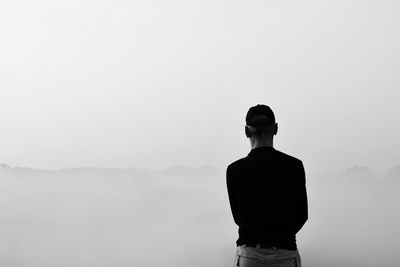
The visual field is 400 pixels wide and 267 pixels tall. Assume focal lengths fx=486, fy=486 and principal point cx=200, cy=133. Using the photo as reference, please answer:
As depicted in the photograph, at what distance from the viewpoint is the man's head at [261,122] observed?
15.1ft

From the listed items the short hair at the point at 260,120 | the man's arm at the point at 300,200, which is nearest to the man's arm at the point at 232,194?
the short hair at the point at 260,120

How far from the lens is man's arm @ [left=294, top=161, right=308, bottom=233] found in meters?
4.50

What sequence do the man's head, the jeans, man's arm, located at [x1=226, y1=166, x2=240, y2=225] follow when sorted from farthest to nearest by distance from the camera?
man's arm, located at [x1=226, y1=166, x2=240, y2=225], the man's head, the jeans

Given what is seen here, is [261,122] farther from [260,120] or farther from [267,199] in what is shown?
[267,199]

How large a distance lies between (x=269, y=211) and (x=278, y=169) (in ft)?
1.30

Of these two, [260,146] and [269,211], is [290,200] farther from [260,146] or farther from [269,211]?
[260,146]

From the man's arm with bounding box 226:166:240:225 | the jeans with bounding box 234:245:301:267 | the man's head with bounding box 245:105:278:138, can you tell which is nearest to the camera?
the jeans with bounding box 234:245:301:267

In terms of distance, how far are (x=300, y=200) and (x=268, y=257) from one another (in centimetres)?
61

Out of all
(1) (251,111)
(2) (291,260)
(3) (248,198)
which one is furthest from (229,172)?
(2) (291,260)

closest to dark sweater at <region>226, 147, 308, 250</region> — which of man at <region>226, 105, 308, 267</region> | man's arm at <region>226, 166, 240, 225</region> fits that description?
man at <region>226, 105, 308, 267</region>

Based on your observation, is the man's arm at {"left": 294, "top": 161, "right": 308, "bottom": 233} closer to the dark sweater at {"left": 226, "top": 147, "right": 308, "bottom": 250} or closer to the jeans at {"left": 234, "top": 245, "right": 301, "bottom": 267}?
the dark sweater at {"left": 226, "top": 147, "right": 308, "bottom": 250}

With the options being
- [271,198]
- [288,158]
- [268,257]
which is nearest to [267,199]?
[271,198]

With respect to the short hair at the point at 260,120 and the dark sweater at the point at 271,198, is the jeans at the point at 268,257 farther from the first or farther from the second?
the short hair at the point at 260,120

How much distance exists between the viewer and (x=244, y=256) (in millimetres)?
4551
